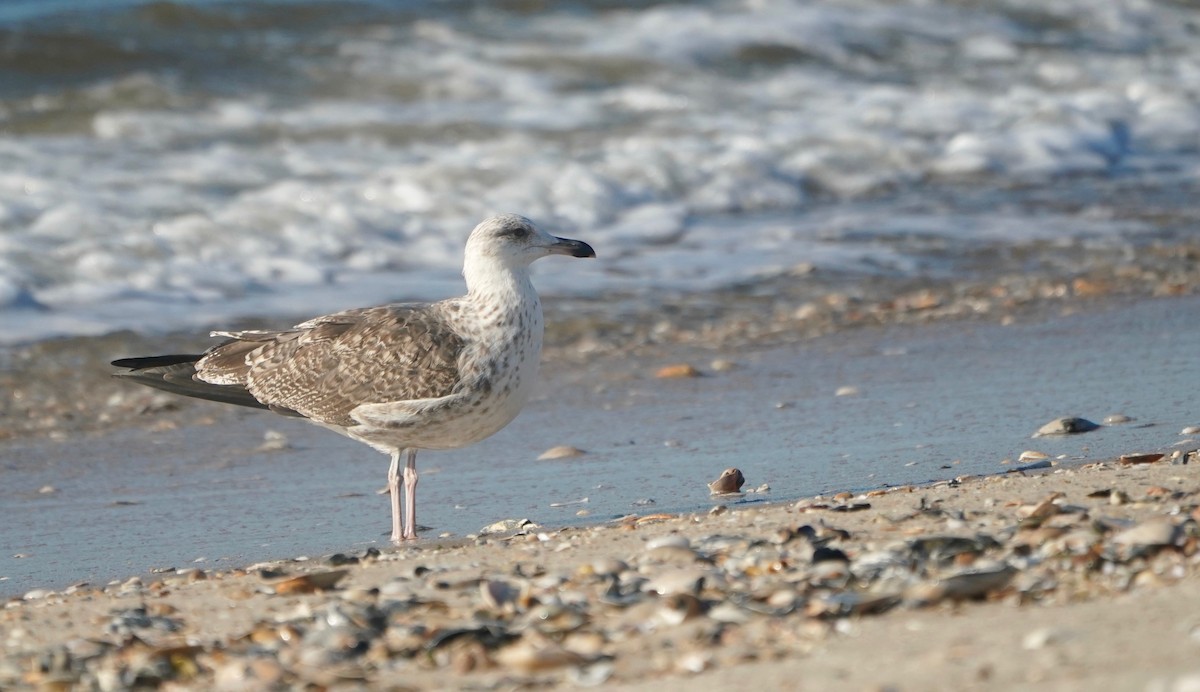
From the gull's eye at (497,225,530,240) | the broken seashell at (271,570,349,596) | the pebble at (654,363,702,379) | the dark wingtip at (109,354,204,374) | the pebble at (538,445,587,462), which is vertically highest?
the gull's eye at (497,225,530,240)

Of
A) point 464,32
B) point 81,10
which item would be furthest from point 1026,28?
point 81,10

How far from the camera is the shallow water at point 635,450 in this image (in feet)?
17.9

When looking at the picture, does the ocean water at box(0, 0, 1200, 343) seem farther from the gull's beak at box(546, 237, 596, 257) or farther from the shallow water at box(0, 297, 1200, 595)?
the gull's beak at box(546, 237, 596, 257)

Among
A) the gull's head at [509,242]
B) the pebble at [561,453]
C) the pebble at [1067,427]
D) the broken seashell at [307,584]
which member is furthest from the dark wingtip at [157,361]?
the pebble at [1067,427]

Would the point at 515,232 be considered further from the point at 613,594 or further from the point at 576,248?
the point at 613,594

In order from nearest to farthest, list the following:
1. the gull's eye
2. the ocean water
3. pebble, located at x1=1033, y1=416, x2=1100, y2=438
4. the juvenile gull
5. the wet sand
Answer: the wet sand < the juvenile gull < pebble, located at x1=1033, y1=416, x2=1100, y2=438 < the gull's eye < the ocean water

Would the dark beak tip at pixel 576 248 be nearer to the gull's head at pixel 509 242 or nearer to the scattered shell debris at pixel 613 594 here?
the gull's head at pixel 509 242

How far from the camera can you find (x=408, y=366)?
5633 mm

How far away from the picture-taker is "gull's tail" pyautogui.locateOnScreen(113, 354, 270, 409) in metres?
6.00

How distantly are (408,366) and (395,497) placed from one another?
48 centimetres

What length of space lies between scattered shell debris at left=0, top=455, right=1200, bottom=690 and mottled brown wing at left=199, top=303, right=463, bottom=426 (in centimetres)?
86

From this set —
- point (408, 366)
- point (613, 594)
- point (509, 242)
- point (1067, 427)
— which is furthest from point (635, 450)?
point (613, 594)

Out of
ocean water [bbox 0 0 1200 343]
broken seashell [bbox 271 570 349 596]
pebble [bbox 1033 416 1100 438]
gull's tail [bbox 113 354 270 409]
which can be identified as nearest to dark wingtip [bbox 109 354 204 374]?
gull's tail [bbox 113 354 270 409]

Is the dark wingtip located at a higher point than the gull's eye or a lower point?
lower
